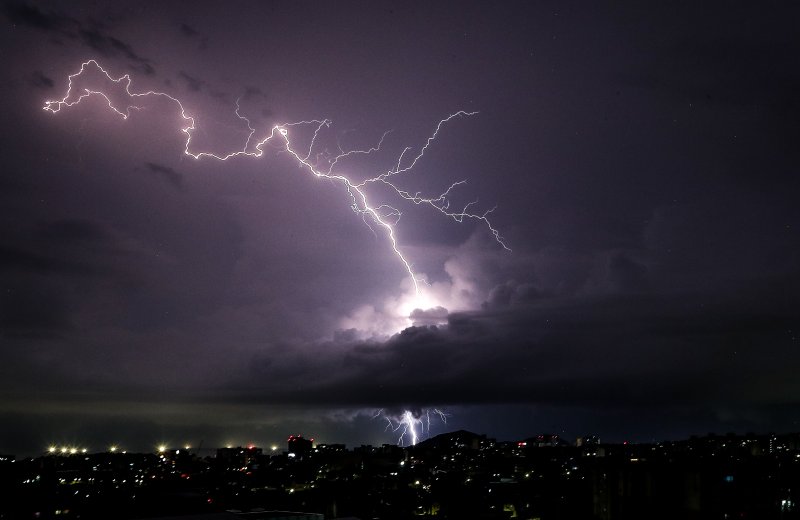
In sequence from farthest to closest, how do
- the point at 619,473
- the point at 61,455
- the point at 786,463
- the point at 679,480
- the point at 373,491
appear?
1. the point at 61,455
2. the point at 373,491
3. the point at 786,463
4. the point at 619,473
5. the point at 679,480

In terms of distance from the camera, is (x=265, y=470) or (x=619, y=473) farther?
(x=265, y=470)

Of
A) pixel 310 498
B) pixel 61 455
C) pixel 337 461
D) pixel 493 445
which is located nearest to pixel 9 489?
pixel 310 498

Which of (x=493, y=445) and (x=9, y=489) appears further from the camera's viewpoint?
(x=493, y=445)

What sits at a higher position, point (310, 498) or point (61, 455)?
point (61, 455)

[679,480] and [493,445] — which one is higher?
[493,445]

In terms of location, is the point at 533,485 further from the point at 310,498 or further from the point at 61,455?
the point at 61,455

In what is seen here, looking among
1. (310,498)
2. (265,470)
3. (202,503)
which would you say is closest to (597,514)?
(310,498)

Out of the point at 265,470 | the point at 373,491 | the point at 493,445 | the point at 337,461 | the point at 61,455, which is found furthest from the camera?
the point at 493,445

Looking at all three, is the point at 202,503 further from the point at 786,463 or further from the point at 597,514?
the point at 786,463

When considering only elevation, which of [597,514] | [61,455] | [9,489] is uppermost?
[61,455]
